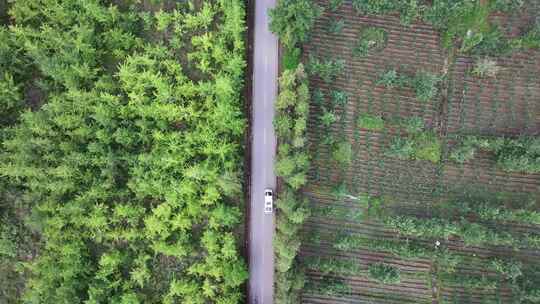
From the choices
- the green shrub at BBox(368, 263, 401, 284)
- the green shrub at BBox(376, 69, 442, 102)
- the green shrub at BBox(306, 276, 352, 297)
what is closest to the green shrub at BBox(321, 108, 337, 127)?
the green shrub at BBox(376, 69, 442, 102)

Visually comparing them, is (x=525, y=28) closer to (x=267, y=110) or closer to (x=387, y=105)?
(x=387, y=105)

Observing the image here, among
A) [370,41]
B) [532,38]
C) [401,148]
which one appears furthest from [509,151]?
[370,41]

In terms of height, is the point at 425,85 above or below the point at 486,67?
below

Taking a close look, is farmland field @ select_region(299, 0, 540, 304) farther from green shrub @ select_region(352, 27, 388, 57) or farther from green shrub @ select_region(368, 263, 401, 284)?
green shrub @ select_region(368, 263, 401, 284)

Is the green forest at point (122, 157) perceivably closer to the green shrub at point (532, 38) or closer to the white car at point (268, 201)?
the white car at point (268, 201)

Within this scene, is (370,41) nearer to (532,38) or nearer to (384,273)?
(532,38)

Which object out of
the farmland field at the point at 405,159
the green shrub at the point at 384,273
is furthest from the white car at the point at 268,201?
the green shrub at the point at 384,273

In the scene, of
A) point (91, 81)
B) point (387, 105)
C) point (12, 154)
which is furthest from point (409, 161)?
point (12, 154)
